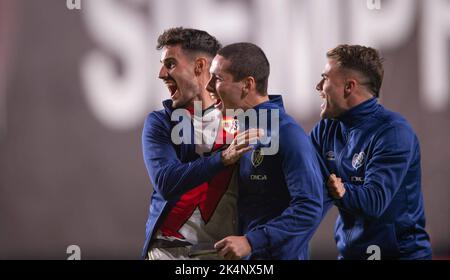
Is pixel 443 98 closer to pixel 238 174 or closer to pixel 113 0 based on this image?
pixel 238 174

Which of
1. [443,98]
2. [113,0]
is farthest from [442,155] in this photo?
[113,0]

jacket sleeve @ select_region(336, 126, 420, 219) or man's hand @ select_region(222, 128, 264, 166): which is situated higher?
man's hand @ select_region(222, 128, 264, 166)

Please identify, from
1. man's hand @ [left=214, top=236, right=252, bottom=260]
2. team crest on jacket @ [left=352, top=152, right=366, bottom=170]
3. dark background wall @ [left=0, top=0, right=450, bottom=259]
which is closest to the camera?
man's hand @ [left=214, top=236, right=252, bottom=260]

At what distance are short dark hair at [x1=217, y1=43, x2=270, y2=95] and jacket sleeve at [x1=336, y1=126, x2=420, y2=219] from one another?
0.44 metres

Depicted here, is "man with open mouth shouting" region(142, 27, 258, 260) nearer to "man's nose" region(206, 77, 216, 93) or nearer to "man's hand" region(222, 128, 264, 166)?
"man's hand" region(222, 128, 264, 166)

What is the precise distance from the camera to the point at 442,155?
317 centimetres

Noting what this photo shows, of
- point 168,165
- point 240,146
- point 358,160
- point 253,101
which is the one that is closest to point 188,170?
point 168,165

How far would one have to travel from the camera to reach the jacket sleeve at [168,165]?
7.31 feet

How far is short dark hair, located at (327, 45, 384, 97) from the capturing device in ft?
8.07

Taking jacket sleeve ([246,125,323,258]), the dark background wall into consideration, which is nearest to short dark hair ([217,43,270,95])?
jacket sleeve ([246,125,323,258])

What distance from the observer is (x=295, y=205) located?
6.66 ft

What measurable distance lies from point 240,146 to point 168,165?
29 cm

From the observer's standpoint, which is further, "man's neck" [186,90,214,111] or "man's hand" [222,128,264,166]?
"man's neck" [186,90,214,111]

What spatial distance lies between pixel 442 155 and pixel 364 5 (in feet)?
2.63
